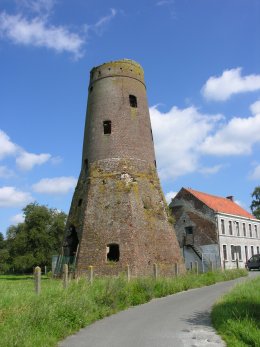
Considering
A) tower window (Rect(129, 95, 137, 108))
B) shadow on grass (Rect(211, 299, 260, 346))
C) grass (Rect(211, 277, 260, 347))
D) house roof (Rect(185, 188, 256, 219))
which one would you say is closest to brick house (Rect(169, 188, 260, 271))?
house roof (Rect(185, 188, 256, 219))

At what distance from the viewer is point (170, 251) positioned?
23406mm

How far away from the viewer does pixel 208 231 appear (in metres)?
37.0

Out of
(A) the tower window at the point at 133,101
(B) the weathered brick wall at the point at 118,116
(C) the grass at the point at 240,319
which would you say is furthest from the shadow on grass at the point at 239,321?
(A) the tower window at the point at 133,101

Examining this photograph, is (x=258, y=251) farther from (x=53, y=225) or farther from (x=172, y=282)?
(x=172, y=282)

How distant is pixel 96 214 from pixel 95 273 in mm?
3357

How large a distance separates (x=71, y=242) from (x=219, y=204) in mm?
21142

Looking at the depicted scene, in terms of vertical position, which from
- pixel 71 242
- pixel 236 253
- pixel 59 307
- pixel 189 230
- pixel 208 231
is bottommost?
pixel 59 307

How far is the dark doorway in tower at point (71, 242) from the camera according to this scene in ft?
80.2

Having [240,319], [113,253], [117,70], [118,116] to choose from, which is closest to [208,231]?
[113,253]

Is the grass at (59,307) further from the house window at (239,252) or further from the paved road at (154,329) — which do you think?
the house window at (239,252)

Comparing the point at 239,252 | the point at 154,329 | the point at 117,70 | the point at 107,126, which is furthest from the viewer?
the point at 239,252

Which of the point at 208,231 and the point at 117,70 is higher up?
the point at 117,70

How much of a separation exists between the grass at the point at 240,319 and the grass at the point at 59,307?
10.2 feet

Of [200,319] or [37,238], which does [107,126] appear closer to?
[200,319]
